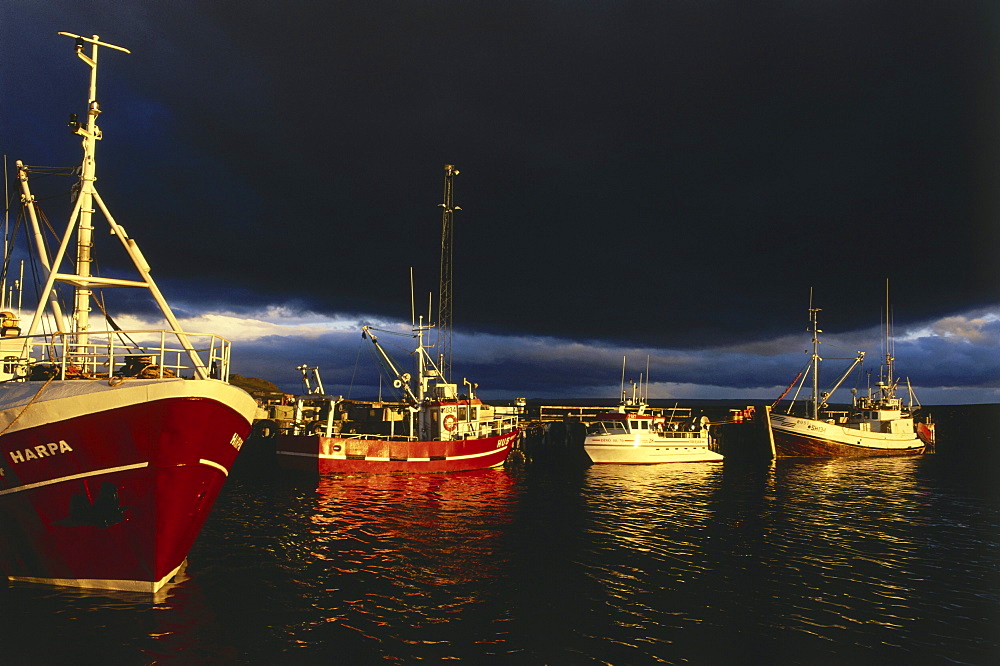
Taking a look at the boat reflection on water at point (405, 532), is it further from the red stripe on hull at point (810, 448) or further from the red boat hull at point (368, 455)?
the red stripe on hull at point (810, 448)

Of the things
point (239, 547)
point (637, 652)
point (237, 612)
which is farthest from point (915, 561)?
point (239, 547)

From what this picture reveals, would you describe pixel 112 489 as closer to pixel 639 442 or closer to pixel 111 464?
pixel 111 464

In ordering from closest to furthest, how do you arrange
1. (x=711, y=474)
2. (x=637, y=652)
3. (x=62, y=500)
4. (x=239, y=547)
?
(x=637, y=652), (x=62, y=500), (x=239, y=547), (x=711, y=474)

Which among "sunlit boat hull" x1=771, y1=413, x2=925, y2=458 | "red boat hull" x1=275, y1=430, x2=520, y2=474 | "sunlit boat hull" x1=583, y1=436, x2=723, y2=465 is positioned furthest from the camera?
"sunlit boat hull" x1=771, y1=413, x2=925, y2=458

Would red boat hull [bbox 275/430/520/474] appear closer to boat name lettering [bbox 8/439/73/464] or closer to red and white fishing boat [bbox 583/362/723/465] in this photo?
red and white fishing boat [bbox 583/362/723/465]

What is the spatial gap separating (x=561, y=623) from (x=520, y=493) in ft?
71.8

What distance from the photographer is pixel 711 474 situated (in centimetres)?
4812

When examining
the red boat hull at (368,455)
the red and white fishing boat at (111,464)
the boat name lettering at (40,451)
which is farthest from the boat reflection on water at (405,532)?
the boat name lettering at (40,451)

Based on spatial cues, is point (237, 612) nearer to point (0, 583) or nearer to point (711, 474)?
point (0, 583)

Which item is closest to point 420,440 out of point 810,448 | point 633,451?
point 633,451

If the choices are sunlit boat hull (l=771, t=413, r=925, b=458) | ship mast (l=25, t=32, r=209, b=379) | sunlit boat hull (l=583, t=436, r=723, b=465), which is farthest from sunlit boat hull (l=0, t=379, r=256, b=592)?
sunlit boat hull (l=771, t=413, r=925, b=458)

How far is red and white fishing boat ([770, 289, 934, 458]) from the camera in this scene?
60.9 m

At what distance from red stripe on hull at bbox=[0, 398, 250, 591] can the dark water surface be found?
890mm

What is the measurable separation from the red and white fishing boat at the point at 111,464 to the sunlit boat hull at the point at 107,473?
0.03 m
